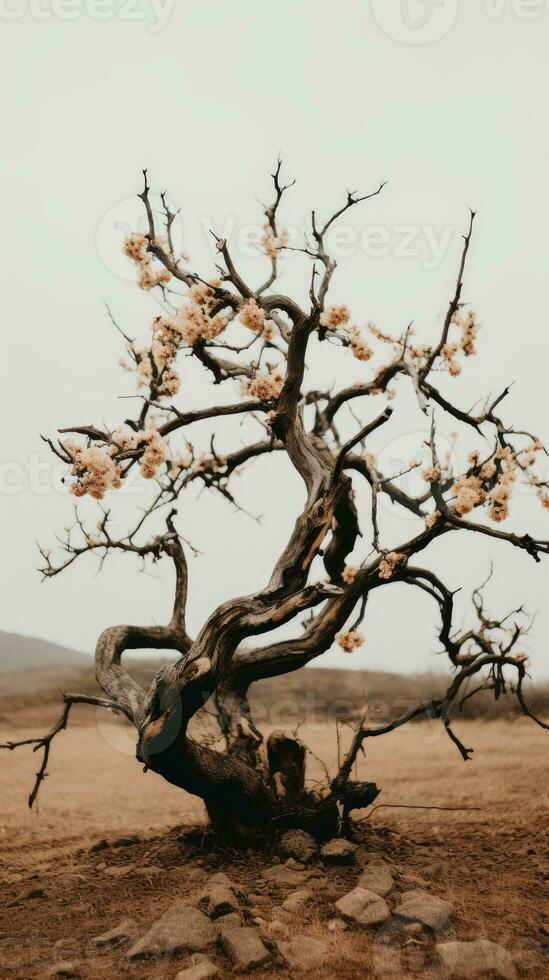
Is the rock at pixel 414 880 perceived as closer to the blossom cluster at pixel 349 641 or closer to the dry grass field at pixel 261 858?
the dry grass field at pixel 261 858

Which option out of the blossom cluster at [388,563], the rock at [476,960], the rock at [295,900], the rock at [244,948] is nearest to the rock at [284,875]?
the rock at [295,900]

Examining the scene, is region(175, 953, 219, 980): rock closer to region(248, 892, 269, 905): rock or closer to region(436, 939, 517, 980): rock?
region(248, 892, 269, 905): rock

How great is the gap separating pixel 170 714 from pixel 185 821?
16.7ft

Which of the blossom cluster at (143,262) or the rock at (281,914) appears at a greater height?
the blossom cluster at (143,262)

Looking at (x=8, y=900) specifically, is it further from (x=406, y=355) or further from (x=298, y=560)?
(x=406, y=355)

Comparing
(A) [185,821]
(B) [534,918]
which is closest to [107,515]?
(A) [185,821]

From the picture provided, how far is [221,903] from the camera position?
719 centimetres

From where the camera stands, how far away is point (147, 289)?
366 inches

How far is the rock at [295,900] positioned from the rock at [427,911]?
0.82m

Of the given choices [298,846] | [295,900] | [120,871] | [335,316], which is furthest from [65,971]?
[335,316]

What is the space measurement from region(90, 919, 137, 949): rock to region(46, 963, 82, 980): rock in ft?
1.27

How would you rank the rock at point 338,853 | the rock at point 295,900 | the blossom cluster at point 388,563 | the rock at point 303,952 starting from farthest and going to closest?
the rock at point 338,853
the blossom cluster at point 388,563
the rock at point 295,900
the rock at point 303,952

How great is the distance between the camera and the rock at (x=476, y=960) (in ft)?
20.3

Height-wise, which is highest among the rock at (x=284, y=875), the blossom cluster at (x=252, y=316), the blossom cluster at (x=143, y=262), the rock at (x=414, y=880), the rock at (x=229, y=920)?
the blossom cluster at (x=143, y=262)
